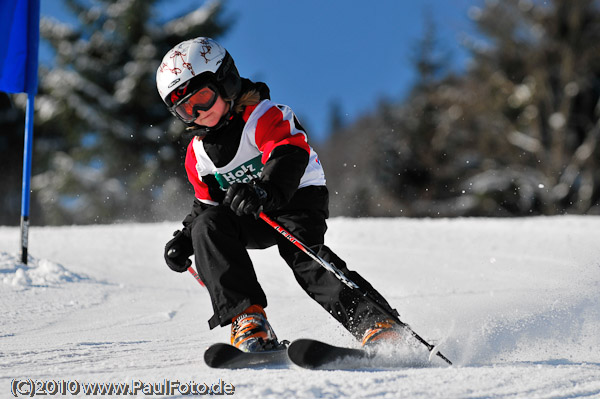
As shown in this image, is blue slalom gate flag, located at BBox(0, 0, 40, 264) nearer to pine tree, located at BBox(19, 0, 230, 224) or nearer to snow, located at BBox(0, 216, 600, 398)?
snow, located at BBox(0, 216, 600, 398)

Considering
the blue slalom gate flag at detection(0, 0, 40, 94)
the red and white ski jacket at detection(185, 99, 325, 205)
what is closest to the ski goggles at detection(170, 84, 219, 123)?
the red and white ski jacket at detection(185, 99, 325, 205)

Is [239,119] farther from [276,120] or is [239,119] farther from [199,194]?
[199,194]

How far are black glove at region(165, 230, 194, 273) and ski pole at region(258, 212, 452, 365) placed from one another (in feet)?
1.41

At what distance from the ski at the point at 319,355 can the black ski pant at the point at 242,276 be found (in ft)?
1.00

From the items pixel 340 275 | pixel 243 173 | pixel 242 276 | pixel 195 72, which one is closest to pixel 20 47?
pixel 195 72

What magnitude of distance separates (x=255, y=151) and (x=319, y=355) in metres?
1.03

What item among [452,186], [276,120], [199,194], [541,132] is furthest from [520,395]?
[452,186]

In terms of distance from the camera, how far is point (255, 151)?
271 cm

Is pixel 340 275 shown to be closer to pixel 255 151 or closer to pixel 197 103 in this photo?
pixel 255 151

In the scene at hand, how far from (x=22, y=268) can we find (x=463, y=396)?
11.8 ft

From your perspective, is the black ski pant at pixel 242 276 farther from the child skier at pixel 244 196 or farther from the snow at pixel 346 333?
the snow at pixel 346 333

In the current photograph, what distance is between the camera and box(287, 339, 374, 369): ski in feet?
6.57

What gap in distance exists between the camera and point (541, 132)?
19.5 meters

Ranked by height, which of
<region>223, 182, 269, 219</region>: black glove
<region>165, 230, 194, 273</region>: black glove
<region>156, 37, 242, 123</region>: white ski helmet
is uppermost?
<region>156, 37, 242, 123</region>: white ski helmet
